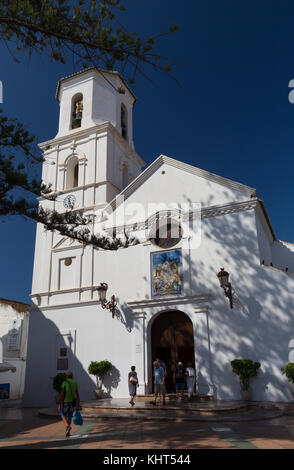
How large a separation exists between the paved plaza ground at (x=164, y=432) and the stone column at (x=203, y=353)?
2.14 metres

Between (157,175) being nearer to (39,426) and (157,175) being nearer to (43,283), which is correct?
(43,283)

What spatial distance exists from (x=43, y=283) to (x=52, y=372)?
4220 millimetres

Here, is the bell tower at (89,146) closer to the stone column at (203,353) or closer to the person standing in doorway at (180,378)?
the stone column at (203,353)

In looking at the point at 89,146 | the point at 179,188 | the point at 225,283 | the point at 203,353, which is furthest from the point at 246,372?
the point at 89,146

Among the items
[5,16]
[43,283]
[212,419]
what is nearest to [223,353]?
[212,419]

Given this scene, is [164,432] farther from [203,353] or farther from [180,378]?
[203,353]

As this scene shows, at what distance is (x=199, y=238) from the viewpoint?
15500 millimetres

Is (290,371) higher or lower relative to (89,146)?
lower

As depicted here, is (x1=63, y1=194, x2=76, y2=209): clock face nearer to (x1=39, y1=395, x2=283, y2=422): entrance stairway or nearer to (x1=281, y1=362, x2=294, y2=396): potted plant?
(x1=39, y1=395, x2=283, y2=422): entrance stairway

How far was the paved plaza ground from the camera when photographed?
7.06 meters

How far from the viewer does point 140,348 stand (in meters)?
15.0

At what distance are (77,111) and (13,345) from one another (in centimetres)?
1593

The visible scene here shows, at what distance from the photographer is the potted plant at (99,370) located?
15.0 meters

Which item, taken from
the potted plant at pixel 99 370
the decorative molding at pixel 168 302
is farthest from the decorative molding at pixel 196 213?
the potted plant at pixel 99 370
